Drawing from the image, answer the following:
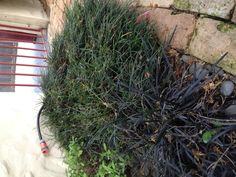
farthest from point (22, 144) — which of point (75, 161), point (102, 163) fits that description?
point (102, 163)

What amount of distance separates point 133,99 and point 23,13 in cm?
191

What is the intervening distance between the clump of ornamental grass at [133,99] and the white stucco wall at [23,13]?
3.43 feet

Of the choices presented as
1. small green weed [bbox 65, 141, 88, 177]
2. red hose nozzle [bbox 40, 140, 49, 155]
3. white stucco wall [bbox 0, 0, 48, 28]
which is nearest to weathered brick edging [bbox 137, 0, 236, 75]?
small green weed [bbox 65, 141, 88, 177]

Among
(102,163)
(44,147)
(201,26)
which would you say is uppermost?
(201,26)

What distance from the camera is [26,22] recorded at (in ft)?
9.09

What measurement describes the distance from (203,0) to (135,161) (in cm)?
93

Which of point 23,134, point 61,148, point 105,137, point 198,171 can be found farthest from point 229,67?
point 23,134

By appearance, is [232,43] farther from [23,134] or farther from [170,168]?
[23,134]

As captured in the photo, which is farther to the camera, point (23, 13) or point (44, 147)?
point (23, 13)

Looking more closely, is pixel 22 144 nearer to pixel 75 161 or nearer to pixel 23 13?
pixel 75 161

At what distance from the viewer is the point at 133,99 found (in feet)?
4.48

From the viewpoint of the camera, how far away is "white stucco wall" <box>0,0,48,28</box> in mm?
2662

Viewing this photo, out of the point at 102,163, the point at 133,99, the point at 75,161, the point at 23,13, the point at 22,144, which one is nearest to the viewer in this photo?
the point at 133,99

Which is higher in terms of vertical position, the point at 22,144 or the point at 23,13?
the point at 23,13
